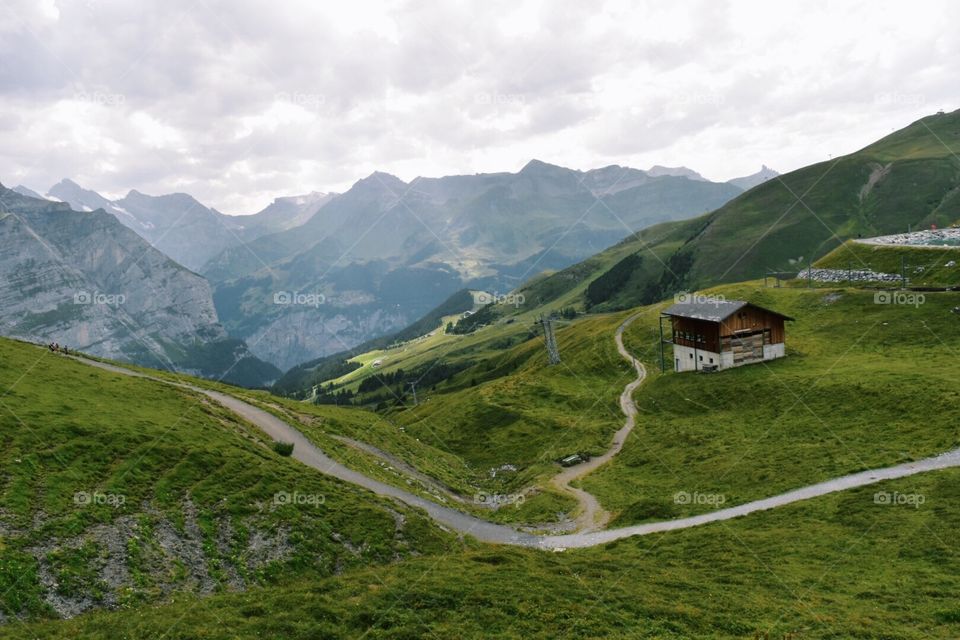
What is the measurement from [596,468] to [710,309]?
3220cm

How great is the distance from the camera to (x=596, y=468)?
61.5 meters

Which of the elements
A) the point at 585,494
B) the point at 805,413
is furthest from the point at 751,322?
the point at 585,494

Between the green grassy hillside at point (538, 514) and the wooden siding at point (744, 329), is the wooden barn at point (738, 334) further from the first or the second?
the green grassy hillside at point (538, 514)

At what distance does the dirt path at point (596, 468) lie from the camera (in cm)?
4691

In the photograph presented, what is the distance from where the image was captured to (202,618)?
2256cm

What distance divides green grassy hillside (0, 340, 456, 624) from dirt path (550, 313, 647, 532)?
55.2 ft

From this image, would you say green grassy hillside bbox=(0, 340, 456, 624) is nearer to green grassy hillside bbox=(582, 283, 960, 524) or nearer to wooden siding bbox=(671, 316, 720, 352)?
green grassy hillside bbox=(582, 283, 960, 524)

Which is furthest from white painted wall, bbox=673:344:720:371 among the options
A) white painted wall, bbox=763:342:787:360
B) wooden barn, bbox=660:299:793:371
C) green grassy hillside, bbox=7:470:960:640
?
green grassy hillside, bbox=7:470:960:640

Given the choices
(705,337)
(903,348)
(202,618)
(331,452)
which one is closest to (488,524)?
(331,452)

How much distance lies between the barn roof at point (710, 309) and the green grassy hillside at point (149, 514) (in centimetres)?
5403

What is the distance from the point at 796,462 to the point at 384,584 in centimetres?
3709

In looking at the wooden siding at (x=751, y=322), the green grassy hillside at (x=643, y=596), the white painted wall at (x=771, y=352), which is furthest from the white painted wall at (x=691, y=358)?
the green grassy hillside at (x=643, y=596)

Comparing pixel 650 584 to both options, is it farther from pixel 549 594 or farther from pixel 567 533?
pixel 567 533

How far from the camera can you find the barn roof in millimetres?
72938
